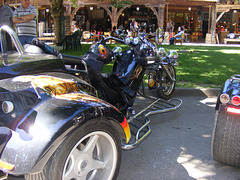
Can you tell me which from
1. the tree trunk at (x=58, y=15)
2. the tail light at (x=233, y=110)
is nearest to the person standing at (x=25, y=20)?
the tail light at (x=233, y=110)

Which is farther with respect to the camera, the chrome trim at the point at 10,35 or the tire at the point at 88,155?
the chrome trim at the point at 10,35

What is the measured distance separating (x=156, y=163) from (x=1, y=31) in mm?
2059

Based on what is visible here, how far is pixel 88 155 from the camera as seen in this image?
2.11 m

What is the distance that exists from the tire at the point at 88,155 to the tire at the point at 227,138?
106cm

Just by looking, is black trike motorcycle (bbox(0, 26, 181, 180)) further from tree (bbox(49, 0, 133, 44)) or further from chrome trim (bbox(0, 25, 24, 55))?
tree (bbox(49, 0, 133, 44))

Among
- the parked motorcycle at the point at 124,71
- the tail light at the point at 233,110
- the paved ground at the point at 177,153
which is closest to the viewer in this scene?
the tail light at the point at 233,110

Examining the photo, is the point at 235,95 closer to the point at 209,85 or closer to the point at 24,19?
the point at 209,85

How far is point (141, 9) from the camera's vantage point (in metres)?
25.5

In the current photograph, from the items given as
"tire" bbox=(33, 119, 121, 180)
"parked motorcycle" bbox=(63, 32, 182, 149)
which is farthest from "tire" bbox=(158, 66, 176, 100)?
"tire" bbox=(33, 119, 121, 180)

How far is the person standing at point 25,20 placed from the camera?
187 inches

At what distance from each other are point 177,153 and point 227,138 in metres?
0.72

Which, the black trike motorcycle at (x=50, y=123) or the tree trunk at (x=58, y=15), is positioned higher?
the tree trunk at (x=58, y=15)

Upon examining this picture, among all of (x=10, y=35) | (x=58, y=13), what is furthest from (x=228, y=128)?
(x=58, y=13)

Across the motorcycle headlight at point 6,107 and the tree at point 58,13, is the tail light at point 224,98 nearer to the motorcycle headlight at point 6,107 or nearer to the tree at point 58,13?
the motorcycle headlight at point 6,107
